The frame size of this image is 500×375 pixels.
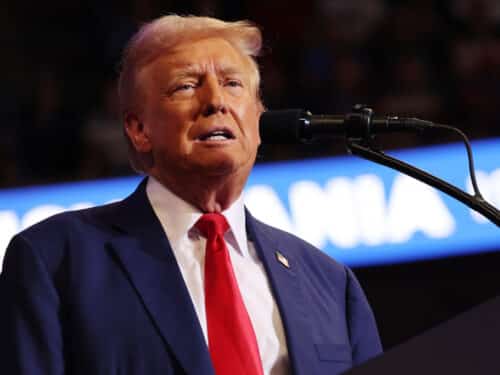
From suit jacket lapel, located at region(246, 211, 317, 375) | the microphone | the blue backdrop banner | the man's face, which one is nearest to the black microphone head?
the microphone

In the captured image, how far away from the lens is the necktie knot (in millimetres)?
2117

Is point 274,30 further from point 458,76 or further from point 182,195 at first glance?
point 182,195

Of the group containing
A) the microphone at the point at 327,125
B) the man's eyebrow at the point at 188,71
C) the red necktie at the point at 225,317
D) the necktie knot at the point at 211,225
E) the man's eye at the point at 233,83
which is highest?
the man's eyebrow at the point at 188,71

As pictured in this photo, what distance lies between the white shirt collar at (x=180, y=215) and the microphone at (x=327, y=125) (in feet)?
1.11

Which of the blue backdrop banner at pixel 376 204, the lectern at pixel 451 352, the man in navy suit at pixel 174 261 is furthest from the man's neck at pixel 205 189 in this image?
the blue backdrop banner at pixel 376 204

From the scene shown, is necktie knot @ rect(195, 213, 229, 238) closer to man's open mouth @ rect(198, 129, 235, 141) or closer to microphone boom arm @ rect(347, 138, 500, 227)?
man's open mouth @ rect(198, 129, 235, 141)

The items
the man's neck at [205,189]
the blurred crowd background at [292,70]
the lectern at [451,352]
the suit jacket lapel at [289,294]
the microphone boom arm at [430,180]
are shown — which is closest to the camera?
the lectern at [451,352]

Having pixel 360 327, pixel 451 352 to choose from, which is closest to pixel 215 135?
pixel 360 327

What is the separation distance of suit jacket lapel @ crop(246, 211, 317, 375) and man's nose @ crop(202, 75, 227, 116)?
9.3 inches

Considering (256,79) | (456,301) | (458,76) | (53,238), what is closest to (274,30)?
(458,76)

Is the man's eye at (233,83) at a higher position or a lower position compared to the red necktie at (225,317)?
higher

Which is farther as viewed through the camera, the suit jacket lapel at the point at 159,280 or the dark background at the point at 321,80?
the dark background at the point at 321,80

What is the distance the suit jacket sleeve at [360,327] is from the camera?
85.3 inches

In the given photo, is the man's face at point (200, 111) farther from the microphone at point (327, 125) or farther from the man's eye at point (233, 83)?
the microphone at point (327, 125)
